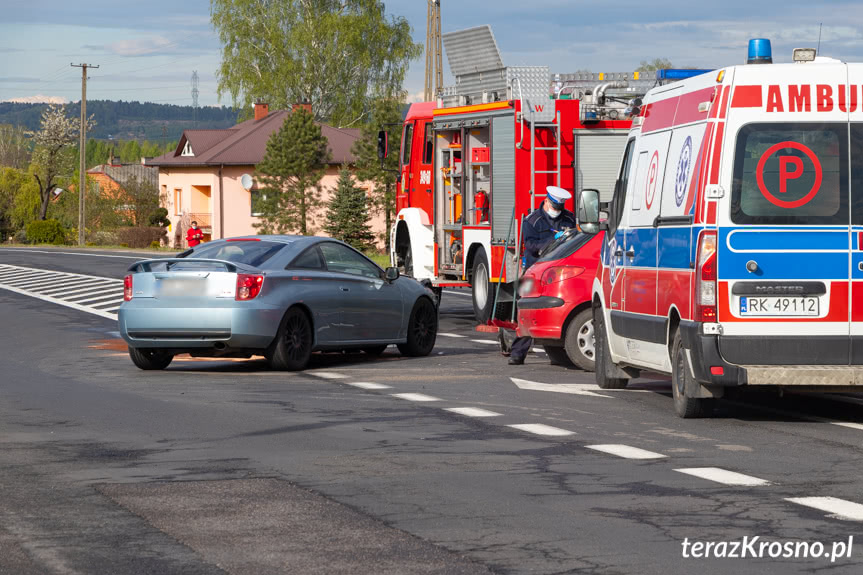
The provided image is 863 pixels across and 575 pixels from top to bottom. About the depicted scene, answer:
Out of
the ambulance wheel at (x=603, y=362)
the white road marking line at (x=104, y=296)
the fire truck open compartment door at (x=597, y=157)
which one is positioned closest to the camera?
the ambulance wheel at (x=603, y=362)

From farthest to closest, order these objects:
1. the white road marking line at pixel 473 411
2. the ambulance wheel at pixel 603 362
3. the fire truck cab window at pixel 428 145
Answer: the fire truck cab window at pixel 428 145
the ambulance wheel at pixel 603 362
the white road marking line at pixel 473 411

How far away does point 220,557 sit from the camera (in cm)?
605

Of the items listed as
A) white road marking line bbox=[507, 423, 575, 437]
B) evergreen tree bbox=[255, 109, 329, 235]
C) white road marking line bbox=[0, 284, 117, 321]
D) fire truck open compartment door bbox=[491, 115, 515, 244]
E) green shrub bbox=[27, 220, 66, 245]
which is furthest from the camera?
green shrub bbox=[27, 220, 66, 245]

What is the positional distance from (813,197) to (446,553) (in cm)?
506

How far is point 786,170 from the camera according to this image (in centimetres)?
1005

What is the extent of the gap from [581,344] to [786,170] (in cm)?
518

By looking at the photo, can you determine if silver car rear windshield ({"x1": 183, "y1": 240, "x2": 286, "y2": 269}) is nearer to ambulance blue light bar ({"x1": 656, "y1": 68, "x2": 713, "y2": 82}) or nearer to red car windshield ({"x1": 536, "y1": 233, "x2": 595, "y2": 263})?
red car windshield ({"x1": 536, "y1": 233, "x2": 595, "y2": 263})

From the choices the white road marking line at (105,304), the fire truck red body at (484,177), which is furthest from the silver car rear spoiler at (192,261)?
the white road marking line at (105,304)

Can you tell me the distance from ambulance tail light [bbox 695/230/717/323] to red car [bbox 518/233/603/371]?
4.56 m

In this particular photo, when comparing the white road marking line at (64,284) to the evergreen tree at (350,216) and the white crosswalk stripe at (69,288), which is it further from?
the evergreen tree at (350,216)

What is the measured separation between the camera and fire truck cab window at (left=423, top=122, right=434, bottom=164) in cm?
2292

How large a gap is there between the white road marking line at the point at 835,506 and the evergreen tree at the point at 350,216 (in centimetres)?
5294

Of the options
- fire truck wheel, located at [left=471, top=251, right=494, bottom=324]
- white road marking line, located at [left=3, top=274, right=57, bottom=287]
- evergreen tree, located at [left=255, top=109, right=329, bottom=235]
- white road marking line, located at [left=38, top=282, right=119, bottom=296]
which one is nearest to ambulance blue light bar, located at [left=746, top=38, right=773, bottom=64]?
fire truck wheel, located at [left=471, top=251, right=494, bottom=324]

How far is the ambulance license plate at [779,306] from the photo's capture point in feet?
32.8
